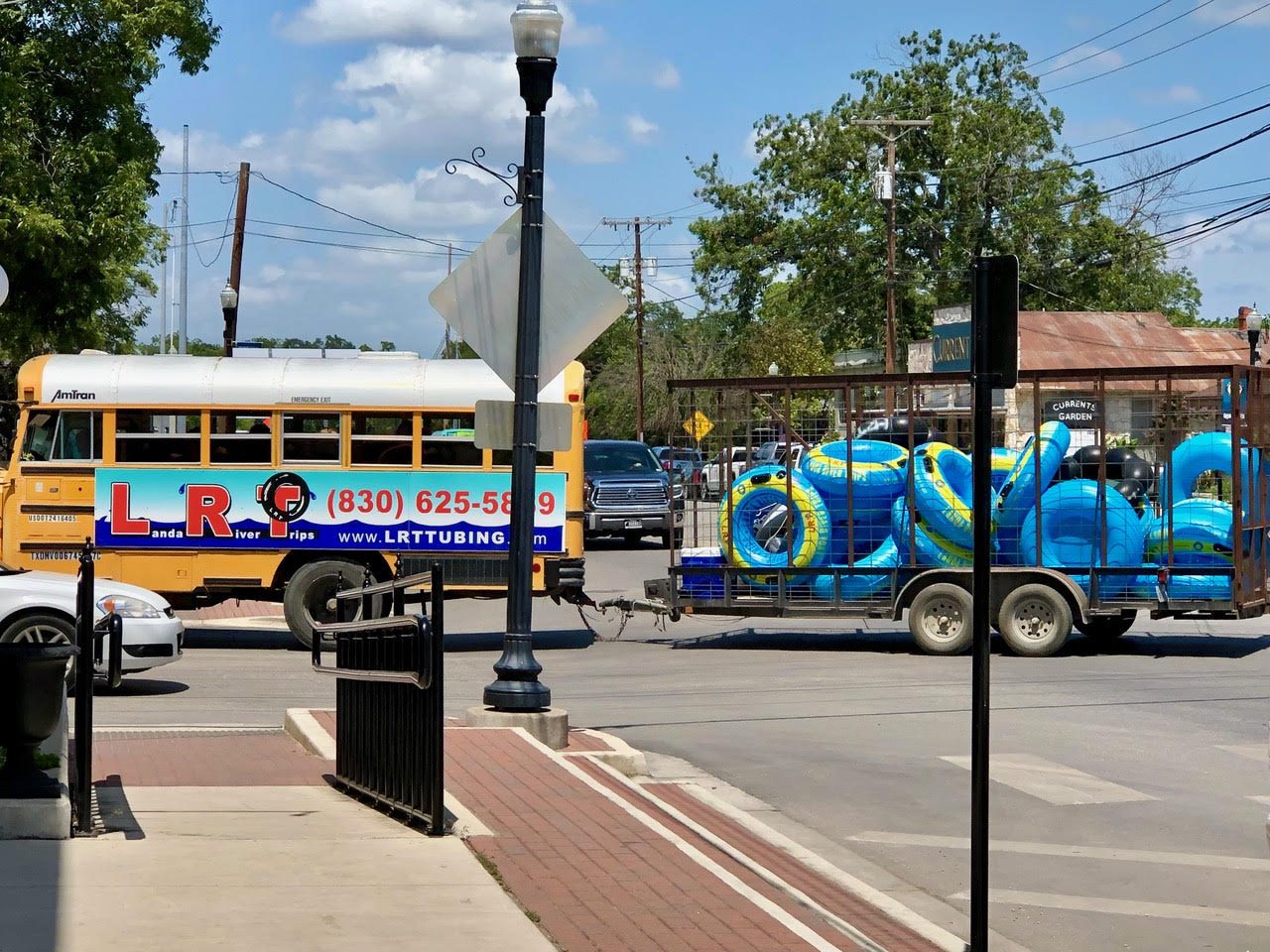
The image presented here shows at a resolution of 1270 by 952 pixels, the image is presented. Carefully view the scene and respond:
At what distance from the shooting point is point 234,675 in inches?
628

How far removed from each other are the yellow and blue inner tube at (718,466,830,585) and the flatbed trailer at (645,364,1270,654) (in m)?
0.03

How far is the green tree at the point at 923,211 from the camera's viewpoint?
60156 mm

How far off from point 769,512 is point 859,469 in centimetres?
111

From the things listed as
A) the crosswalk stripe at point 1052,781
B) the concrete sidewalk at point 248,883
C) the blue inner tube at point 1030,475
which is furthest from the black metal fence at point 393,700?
the blue inner tube at point 1030,475

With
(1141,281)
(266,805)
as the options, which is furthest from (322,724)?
(1141,281)

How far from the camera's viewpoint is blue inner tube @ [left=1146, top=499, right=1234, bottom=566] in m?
16.6

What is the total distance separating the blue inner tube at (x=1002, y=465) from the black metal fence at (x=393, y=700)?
9.69 metres

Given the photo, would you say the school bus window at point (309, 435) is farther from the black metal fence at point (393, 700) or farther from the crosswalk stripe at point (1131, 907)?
the crosswalk stripe at point (1131, 907)

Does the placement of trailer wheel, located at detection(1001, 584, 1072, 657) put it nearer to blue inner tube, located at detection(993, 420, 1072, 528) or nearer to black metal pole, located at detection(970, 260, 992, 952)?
blue inner tube, located at detection(993, 420, 1072, 528)

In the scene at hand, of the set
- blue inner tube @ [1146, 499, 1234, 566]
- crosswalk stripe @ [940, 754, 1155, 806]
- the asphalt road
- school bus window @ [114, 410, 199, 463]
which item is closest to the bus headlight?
the asphalt road

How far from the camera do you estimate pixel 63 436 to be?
17.4 meters

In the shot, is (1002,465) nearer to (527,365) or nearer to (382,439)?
(382,439)

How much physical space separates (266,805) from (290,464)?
31.2ft

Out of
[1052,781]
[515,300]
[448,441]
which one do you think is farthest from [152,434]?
[1052,781]
